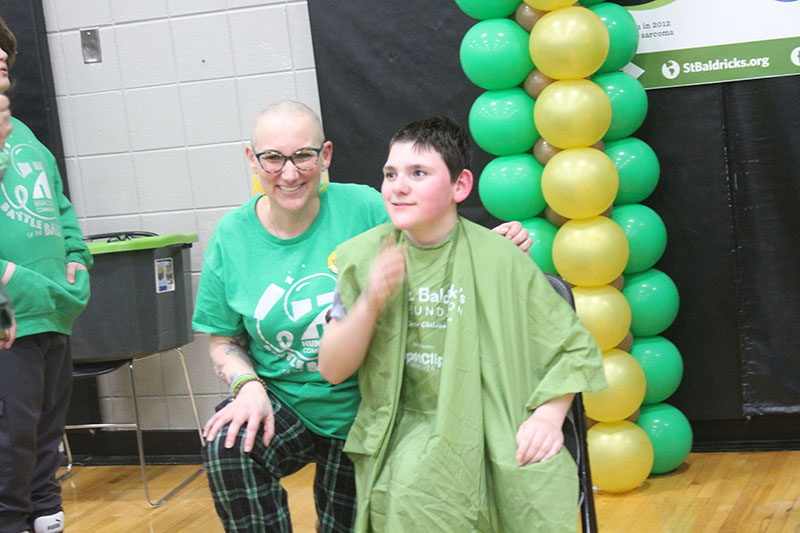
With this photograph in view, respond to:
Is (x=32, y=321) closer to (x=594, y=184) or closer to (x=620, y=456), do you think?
(x=594, y=184)

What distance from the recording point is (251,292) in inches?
71.7

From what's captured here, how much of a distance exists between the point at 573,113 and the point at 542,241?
417 mm

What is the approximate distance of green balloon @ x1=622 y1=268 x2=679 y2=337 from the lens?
280 centimetres

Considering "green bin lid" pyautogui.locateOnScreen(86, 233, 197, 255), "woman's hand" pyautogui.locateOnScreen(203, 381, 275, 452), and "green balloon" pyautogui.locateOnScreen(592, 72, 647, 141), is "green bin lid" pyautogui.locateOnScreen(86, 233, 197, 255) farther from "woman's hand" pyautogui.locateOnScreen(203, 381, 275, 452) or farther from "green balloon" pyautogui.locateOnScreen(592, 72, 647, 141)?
"green balloon" pyautogui.locateOnScreen(592, 72, 647, 141)

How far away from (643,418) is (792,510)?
1.68 feet

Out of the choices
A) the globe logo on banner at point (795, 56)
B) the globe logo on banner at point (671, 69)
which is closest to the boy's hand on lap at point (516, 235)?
the globe logo on banner at point (671, 69)

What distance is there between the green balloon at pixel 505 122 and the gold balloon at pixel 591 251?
12.1 inches

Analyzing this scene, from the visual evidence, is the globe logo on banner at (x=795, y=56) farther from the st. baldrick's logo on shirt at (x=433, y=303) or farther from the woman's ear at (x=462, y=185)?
the st. baldrick's logo on shirt at (x=433, y=303)

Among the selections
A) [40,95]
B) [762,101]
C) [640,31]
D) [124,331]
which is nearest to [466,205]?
[640,31]

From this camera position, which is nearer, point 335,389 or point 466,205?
point 335,389

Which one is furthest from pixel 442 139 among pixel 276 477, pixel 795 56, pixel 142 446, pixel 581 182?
pixel 142 446

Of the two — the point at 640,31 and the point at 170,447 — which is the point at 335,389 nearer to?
the point at 640,31

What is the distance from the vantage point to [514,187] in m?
2.72

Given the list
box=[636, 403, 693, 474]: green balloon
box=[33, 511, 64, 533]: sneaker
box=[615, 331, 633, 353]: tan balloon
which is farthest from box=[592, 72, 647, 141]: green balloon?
box=[33, 511, 64, 533]: sneaker
